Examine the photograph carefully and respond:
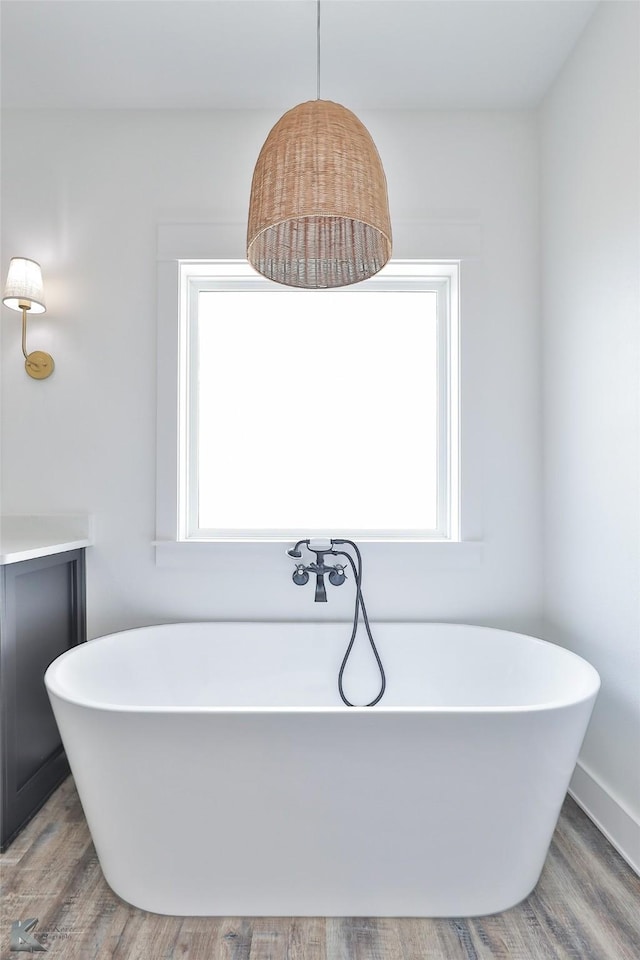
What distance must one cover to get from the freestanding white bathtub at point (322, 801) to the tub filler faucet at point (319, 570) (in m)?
0.77

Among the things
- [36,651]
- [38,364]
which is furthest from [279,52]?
[36,651]

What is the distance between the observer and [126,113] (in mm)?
2383

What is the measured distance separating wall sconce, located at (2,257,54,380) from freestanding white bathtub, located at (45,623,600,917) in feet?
4.41

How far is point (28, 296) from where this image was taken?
2.23m

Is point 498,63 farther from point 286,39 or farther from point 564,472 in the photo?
point 564,472

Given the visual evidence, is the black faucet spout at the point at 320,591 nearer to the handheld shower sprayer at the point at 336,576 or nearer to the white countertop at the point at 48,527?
the handheld shower sprayer at the point at 336,576

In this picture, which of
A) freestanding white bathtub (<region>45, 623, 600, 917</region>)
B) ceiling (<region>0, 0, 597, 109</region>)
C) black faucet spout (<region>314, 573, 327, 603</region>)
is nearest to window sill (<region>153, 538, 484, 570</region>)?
black faucet spout (<region>314, 573, 327, 603</region>)

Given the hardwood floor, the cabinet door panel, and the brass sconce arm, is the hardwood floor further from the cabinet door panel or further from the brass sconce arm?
the brass sconce arm

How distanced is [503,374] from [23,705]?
2152 millimetres

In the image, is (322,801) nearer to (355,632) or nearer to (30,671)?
(355,632)

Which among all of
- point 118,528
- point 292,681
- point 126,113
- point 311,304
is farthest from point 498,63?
point 292,681

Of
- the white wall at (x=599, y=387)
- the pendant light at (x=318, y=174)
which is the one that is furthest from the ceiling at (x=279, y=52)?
the pendant light at (x=318, y=174)

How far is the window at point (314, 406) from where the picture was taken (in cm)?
253

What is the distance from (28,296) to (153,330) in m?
0.48
